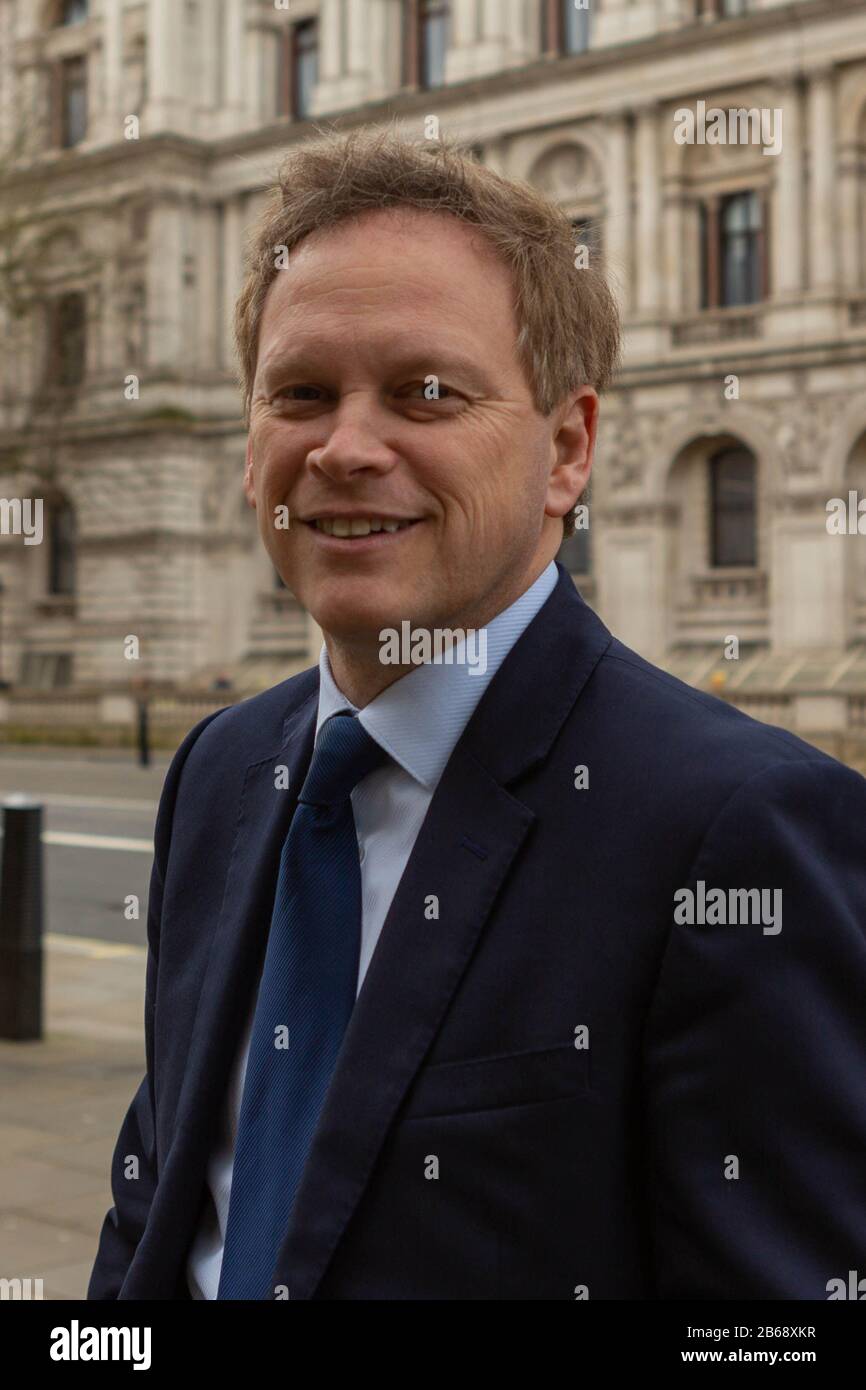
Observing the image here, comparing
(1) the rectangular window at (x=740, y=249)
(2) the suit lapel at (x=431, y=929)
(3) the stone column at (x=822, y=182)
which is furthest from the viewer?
(1) the rectangular window at (x=740, y=249)

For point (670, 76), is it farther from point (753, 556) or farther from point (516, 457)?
point (516, 457)

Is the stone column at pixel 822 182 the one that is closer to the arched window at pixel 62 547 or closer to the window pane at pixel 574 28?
the window pane at pixel 574 28

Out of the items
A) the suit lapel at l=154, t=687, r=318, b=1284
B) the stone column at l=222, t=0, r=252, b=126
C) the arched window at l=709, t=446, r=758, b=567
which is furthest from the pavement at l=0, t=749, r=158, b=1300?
the stone column at l=222, t=0, r=252, b=126

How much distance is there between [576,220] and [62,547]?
2045 cm

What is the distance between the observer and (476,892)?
192cm

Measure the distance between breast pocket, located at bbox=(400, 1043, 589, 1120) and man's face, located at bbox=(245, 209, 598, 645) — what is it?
53 centimetres

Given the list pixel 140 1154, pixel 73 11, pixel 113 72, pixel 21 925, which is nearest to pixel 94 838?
pixel 21 925

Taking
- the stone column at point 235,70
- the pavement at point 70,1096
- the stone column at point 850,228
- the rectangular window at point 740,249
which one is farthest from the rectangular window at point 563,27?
the pavement at point 70,1096

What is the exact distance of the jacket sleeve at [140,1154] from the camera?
7.85 feet

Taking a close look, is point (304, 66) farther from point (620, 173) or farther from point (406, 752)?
point (406, 752)

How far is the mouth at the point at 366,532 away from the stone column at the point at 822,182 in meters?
31.2
